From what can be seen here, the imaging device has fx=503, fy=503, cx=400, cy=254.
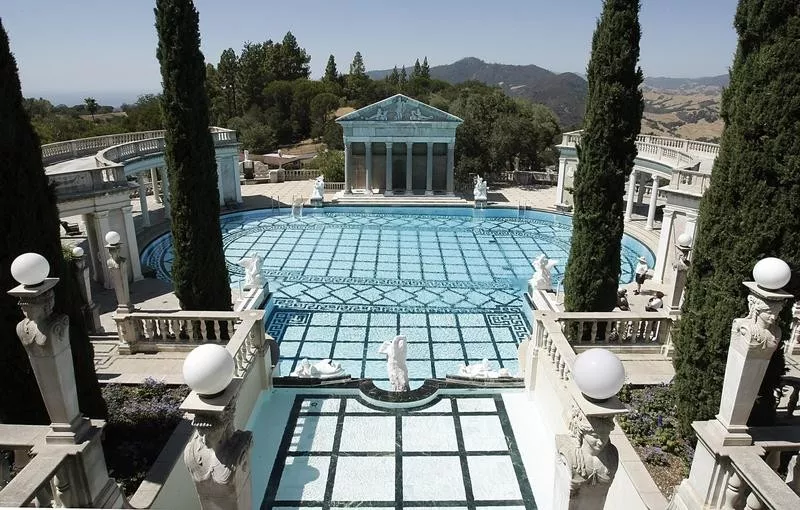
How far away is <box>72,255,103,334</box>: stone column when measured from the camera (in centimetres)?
1227

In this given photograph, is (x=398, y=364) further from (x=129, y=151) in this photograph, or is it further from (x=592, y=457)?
(x=129, y=151)

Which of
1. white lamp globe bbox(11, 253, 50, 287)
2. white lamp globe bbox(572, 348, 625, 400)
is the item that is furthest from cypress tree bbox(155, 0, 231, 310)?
white lamp globe bbox(572, 348, 625, 400)

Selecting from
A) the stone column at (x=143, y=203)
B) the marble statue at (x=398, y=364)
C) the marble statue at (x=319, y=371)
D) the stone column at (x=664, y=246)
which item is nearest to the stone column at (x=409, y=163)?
the stone column at (x=143, y=203)

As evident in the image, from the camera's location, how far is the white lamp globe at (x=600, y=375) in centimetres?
376

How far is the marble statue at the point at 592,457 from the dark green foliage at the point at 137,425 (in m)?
5.60

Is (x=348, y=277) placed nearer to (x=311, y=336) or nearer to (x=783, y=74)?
(x=311, y=336)

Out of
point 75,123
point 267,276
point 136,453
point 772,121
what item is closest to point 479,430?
point 136,453

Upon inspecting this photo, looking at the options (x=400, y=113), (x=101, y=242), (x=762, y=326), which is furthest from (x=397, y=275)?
(x=400, y=113)

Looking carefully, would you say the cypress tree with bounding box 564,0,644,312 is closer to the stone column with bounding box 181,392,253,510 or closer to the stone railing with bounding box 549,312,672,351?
the stone railing with bounding box 549,312,672,351

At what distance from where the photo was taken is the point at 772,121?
640 centimetres

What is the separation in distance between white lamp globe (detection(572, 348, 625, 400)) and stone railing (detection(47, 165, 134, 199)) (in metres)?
17.9

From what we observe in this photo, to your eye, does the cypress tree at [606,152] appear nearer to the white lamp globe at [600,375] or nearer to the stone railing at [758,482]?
the stone railing at [758,482]

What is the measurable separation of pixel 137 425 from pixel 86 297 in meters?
6.92

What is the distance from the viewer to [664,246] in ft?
64.6
